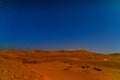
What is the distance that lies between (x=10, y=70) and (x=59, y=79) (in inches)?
162

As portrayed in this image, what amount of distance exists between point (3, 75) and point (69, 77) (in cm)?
653

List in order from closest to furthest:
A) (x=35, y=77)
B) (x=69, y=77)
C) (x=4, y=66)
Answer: (x=35, y=77) → (x=4, y=66) → (x=69, y=77)

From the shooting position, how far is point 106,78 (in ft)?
66.2

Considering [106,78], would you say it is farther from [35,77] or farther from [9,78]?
[9,78]

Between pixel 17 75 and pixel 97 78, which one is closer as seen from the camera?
pixel 17 75

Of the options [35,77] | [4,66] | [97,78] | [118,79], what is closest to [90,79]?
[97,78]

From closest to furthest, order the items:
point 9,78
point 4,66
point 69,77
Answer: point 9,78 < point 4,66 < point 69,77

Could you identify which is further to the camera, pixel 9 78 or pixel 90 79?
pixel 90 79

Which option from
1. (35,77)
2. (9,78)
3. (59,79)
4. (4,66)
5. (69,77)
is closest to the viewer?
(9,78)

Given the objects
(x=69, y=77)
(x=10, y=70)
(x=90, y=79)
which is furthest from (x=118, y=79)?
(x=10, y=70)

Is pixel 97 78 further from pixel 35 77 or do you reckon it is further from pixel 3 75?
pixel 3 75

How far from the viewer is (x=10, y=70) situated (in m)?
16.0

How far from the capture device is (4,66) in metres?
16.7

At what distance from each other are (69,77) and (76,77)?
62 centimetres
